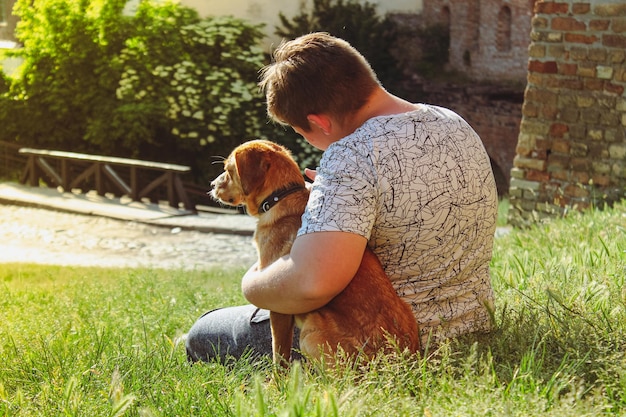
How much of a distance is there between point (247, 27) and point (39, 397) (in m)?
20.8

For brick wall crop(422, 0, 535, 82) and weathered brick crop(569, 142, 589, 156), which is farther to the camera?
brick wall crop(422, 0, 535, 82)

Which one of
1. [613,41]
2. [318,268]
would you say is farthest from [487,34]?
[318,268]

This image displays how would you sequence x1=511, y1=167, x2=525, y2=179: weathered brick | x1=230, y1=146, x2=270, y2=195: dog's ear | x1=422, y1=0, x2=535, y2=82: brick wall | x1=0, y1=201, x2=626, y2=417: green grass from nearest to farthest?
x1=0, y1=201, x2=626, y2=417: green grass
x1=230, y1=146, x2=270, y2=195: dog's ear
x1=511, y1=167, x2=525, y2=179: weathered brick
x1=422, y1=0, x2=535, y2=82: brick wall

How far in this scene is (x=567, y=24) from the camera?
960 centimetres

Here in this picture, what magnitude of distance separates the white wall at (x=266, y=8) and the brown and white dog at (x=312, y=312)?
20.0m

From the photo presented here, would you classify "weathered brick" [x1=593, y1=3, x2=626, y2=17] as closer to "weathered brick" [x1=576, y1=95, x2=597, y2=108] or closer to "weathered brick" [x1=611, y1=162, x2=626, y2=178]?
"weathered brick" [x1=576, y1=95, x2=597, y2=108]

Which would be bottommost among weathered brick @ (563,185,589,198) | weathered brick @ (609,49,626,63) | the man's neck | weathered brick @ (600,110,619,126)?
weathered brick @ (563,185,589,198)

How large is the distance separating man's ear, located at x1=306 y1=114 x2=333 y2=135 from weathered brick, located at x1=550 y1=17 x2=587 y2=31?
7002 mm

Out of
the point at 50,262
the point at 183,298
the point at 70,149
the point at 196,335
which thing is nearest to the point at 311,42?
the point at 196,335

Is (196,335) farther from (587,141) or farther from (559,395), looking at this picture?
(587,141)

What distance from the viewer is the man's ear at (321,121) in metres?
3.27

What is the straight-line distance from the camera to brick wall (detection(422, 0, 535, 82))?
866 inches

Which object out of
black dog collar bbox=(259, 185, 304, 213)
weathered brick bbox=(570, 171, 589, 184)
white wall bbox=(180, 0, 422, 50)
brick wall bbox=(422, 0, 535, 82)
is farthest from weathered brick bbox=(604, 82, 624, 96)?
white wall bbox=(180, 0, 422, 50)

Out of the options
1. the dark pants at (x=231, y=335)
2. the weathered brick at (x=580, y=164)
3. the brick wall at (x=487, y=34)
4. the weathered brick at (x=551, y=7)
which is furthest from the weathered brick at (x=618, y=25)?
the brick wall at (x=487, y=34)
